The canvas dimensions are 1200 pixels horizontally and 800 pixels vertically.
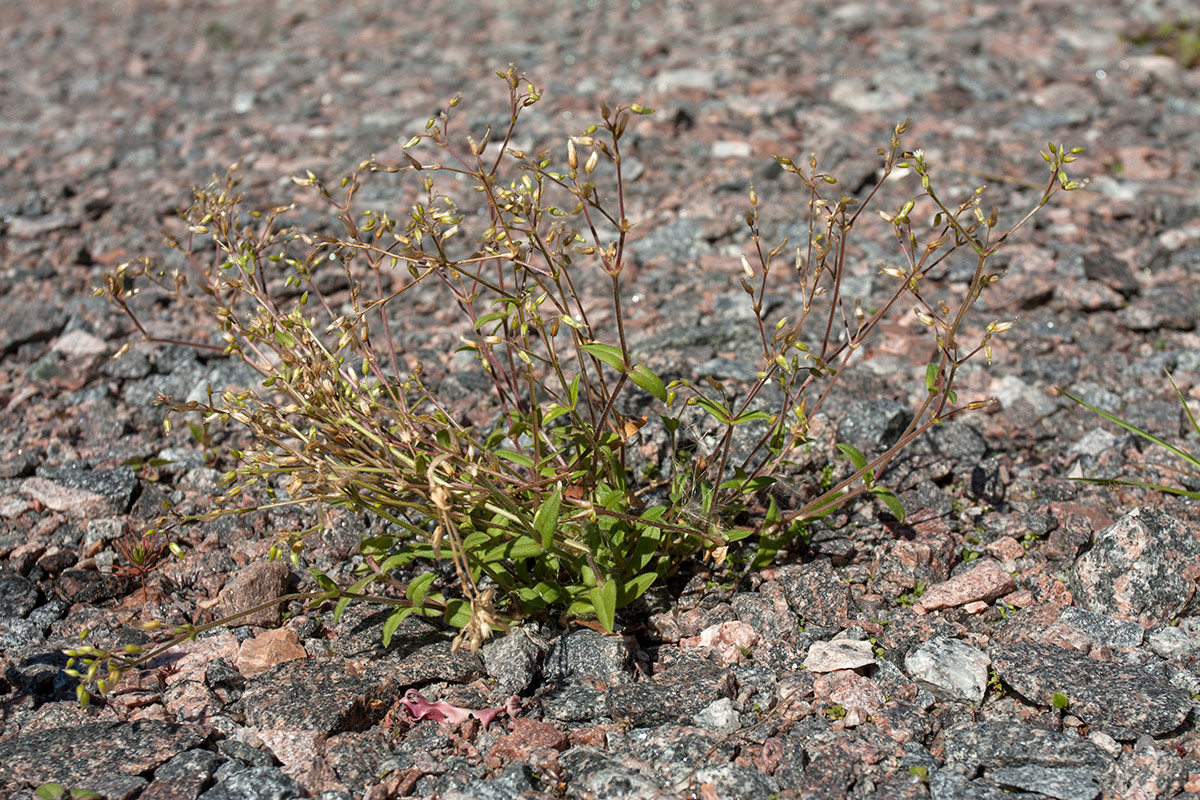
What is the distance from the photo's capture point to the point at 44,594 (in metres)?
3.02

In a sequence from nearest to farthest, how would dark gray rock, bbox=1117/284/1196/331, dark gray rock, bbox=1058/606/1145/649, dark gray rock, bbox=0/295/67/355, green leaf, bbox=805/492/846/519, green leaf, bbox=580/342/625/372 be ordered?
green leaf, bbox=580/342/625/372
dark gray rock, bbox=1058/606/1145/649
green leaf, bbox=805/492/846/519
dark gray rock, bbox=1117/284/1196/331
dark gray rock, bbox=0/295/67/355

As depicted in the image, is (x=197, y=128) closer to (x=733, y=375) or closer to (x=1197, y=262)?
(x=733, y=375)

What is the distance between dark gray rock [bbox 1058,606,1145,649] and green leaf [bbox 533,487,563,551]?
1.50 m

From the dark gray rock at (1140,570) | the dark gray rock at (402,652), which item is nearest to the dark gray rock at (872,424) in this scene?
the dark gray rock at (1140,570)

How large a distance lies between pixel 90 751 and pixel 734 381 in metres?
2.37

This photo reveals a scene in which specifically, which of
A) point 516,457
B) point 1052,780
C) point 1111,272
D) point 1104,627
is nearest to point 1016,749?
point 1052,780

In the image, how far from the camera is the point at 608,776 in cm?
233

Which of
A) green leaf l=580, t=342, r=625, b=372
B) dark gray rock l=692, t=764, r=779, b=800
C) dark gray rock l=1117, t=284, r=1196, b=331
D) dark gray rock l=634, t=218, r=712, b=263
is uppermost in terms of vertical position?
green leaf l=580, t=342, r=625, b=372

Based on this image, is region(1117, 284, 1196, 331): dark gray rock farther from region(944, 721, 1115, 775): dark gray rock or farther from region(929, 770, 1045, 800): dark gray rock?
region(929, 770, 1045, 800): dark gray rock

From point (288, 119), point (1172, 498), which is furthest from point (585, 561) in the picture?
point (288, 119)

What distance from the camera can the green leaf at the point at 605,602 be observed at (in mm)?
2504

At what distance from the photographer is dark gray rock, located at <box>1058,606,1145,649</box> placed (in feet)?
8.85

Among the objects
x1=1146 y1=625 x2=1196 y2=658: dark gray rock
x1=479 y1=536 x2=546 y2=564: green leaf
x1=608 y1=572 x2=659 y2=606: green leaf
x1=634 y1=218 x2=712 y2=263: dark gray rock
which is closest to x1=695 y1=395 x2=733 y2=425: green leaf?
x1=608 y1=572 x2=659 y2=606: green leaf

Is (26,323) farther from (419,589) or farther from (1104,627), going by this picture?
(1104,627)
